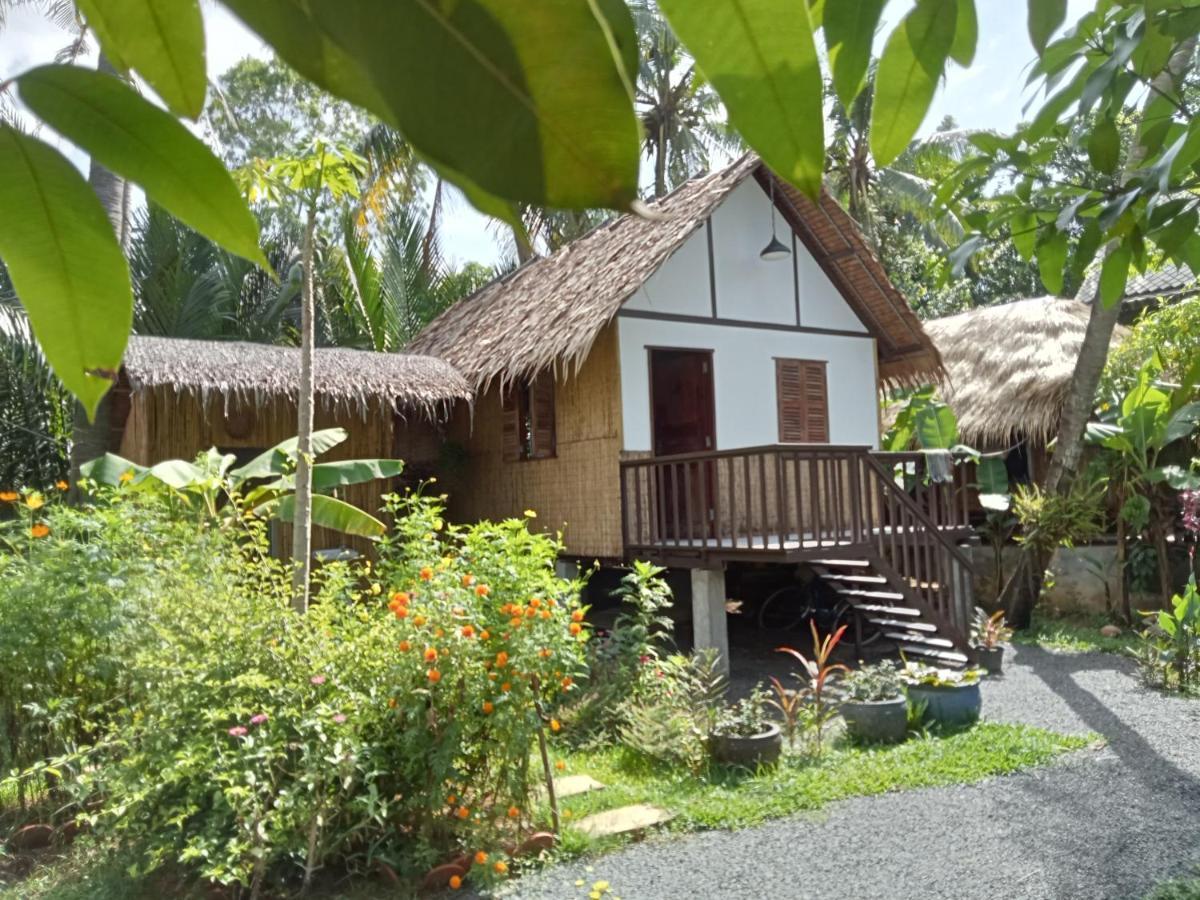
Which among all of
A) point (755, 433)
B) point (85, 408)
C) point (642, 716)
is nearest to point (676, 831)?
point (642, 716)

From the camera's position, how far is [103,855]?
4.15 m

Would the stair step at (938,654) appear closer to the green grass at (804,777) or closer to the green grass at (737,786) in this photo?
the green grass at (737,786)

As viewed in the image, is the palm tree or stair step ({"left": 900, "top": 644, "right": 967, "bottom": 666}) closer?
stair step ({"left": 900, "top": 644, "right": 967, "bottom": 666})

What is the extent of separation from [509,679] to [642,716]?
1987 millimetres

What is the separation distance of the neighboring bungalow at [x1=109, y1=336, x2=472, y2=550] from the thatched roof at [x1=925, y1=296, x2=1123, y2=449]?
700 cm

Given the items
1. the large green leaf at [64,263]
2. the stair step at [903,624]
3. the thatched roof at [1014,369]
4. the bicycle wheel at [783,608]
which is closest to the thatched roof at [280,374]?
the bicycle wheel at [783,608]

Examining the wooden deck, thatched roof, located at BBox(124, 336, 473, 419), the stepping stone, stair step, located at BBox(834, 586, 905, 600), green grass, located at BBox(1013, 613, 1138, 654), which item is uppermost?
thatched roof, located at BBox(124, 336, 473, 419)

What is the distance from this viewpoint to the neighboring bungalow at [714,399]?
8.93 metres

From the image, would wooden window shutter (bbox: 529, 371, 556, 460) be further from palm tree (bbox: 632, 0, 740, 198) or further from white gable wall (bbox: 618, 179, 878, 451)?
palm tree (bbox: 632, 0, 740, 198)

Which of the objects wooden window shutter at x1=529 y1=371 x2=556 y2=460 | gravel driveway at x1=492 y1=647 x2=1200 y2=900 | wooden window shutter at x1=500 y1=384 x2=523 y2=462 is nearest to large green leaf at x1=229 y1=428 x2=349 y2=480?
wooden window shutter at x1=529 y1=371 x2=556 y2=460

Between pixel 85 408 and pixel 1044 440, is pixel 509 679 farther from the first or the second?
pixel 1044 440

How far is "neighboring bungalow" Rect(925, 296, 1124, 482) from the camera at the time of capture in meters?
13.3

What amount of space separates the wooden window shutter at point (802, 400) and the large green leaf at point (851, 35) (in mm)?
10289

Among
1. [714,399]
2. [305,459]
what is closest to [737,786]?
[305,459]
